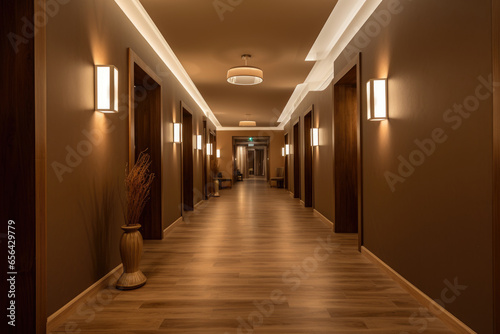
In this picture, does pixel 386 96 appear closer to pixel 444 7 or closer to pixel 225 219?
pixel 444 7

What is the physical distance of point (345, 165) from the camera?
514 cm

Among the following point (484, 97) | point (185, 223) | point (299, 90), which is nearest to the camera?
point (484, 97)

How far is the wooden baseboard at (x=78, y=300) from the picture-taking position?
86.0 inches

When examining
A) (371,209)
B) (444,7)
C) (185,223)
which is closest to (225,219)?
(185,223)

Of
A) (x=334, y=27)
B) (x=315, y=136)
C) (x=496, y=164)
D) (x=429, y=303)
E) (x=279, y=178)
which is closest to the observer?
(x=496, y=164)

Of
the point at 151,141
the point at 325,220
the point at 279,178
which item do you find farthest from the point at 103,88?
the point at 279,178

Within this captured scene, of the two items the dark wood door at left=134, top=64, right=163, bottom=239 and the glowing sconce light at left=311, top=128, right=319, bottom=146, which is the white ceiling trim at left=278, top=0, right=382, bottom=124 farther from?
the dark wood door at left=134, top=64, right=163, bottom=239

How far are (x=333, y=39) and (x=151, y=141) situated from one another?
3271 millimetres

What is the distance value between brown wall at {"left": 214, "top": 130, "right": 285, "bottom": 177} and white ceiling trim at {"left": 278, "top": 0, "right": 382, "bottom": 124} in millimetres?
7887

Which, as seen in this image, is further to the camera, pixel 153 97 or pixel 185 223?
pixel 185 223

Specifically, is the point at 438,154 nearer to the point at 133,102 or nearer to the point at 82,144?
the point at 82,144

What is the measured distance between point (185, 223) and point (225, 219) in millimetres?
833

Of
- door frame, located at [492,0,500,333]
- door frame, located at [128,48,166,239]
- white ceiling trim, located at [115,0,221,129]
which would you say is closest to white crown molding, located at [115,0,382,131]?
white ceiling trim, located at [115,0,221,129]

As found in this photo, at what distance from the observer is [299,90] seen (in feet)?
28.0
